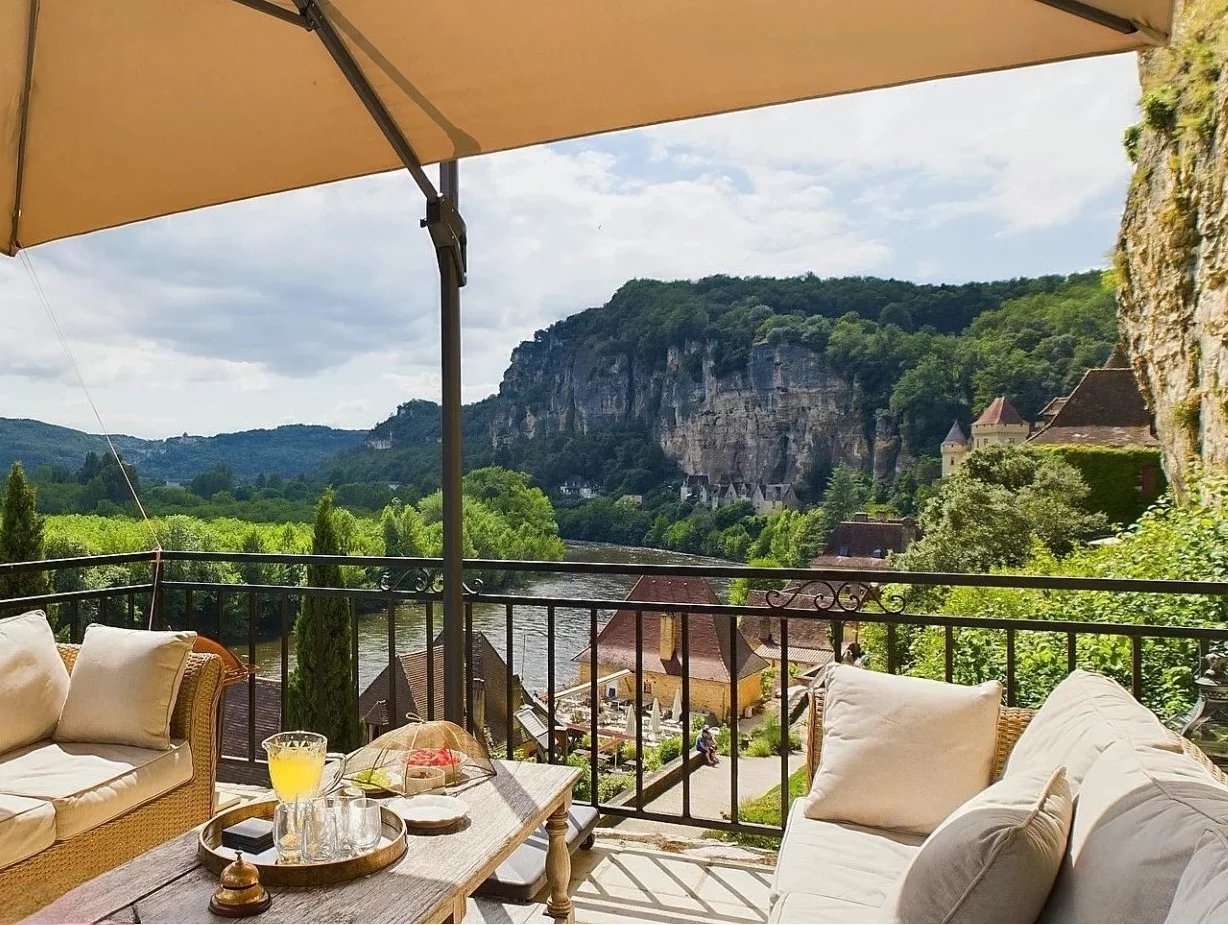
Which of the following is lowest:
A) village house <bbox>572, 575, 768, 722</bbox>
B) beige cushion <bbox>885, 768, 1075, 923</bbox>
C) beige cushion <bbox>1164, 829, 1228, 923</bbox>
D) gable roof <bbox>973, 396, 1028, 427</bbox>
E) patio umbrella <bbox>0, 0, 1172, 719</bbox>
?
village house <bbox>572, 575, 768, 722</bbox>

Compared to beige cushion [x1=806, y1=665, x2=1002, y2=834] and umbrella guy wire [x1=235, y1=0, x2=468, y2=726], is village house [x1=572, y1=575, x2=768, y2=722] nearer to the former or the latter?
umbrella guy wire [x1=235, y1=0, x2=468, y2=726]

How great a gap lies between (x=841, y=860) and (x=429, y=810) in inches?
29.6

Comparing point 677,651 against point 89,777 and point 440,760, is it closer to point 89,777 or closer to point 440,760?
point 89,777

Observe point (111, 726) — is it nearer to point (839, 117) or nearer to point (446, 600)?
point (446, 600)

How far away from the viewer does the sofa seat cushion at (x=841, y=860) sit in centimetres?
150

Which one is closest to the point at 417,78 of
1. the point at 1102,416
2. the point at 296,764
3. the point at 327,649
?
the point at 296,764

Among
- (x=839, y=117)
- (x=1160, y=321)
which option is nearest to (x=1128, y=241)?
(x=1160, y=321)

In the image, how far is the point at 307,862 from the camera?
1377 millimetres

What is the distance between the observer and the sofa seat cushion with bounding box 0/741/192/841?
2.12 meters

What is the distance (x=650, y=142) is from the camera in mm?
31812

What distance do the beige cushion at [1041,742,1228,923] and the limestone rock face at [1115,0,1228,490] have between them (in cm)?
684

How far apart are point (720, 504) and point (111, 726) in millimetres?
23034

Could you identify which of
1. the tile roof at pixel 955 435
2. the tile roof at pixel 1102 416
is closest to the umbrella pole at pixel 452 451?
the tile roof at pixel 1102 416

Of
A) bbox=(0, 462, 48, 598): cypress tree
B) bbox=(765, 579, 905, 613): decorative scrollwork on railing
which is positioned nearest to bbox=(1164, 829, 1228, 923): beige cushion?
bbox=(765, 579, 905, 613): decorative scrollwork on railing
